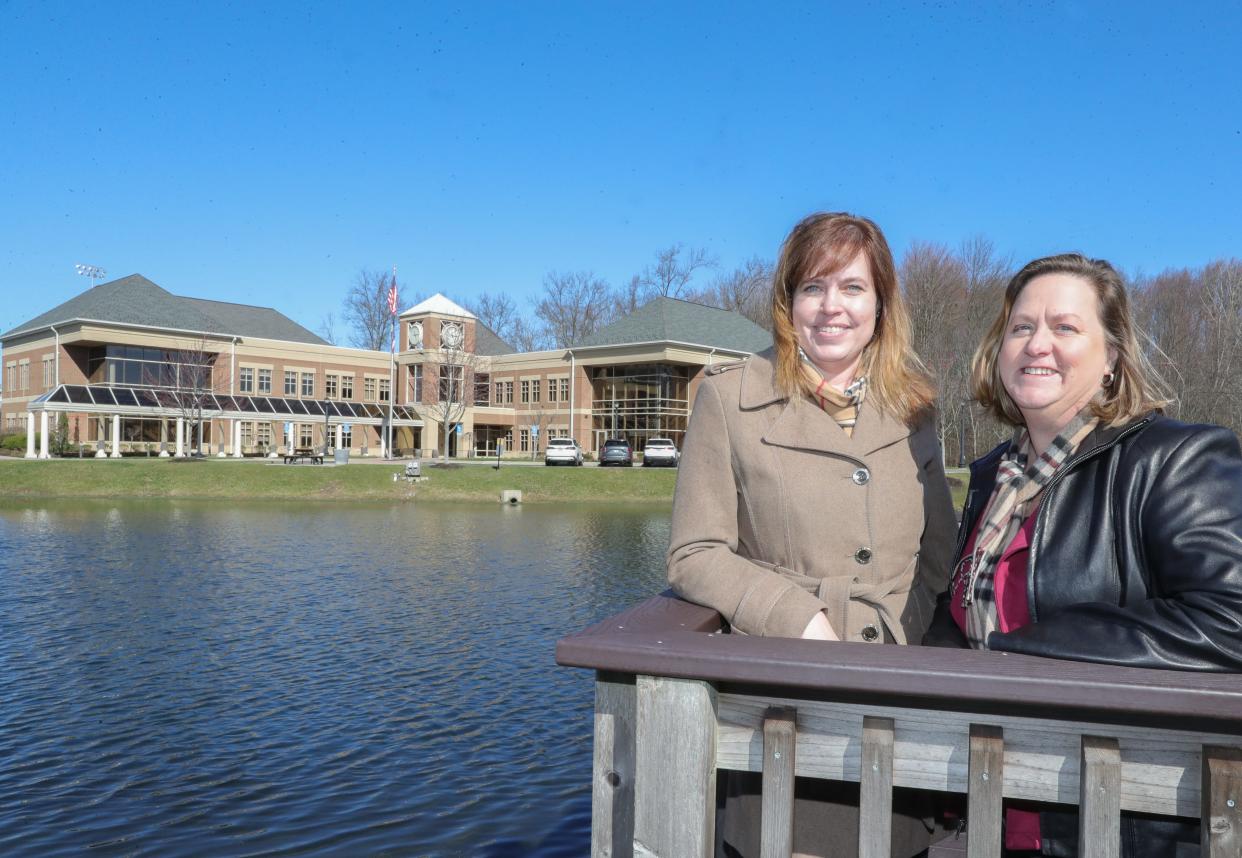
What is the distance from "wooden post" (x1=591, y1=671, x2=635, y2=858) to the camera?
219 centimetres

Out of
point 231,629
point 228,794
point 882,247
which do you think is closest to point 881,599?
point 882,247

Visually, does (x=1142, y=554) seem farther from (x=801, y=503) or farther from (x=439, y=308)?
(x=439, y=308)

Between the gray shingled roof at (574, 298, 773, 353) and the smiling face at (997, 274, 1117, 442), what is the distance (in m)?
55.6

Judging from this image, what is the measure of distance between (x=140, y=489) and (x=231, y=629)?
25294 mm

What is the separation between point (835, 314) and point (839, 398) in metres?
0.25

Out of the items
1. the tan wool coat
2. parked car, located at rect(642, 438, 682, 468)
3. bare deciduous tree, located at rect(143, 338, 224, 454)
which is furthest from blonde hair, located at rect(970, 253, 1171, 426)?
bare deciduous tree, located at rect(143, 338, 224, 454)

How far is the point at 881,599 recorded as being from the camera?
278 cm

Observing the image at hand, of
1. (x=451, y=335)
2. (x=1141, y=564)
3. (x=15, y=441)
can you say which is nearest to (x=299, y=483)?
(x=15, y=441)

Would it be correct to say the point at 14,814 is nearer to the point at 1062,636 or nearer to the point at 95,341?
the point at 1062,636

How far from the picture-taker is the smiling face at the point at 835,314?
9.41 ft

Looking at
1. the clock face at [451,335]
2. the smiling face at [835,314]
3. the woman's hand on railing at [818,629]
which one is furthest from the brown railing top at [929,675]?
the clock face at [451,335]

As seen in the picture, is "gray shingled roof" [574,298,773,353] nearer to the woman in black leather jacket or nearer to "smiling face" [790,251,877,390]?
"smiling face" [790,251,877,390]

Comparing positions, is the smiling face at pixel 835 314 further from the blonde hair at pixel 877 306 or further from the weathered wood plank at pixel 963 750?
the weathered wood plank at pixel 963 750

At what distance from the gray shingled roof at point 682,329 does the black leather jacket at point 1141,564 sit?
56.0 metres
